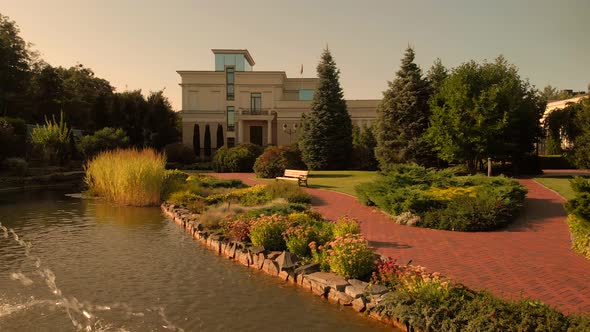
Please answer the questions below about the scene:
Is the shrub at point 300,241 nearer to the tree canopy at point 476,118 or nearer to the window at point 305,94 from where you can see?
the tree canopy at point 476,118

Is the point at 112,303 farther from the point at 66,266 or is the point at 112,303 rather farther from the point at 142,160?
the point at 142,160

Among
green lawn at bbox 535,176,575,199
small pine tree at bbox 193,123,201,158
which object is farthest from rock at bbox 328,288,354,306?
small pine tree at bbox 193,123,201,158

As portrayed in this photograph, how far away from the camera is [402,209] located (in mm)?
12180

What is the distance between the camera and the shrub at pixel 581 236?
8.45 meters

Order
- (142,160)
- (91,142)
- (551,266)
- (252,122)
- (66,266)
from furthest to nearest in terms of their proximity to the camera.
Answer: (252,122) → (91,142) → (142,160) → (66,266) → (551,266)

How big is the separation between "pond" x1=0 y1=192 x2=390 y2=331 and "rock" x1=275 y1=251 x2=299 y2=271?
13.7 inches

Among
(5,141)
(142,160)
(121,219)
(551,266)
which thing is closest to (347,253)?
(551,266)

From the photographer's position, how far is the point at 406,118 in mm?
26562

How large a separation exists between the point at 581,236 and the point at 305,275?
594 cm

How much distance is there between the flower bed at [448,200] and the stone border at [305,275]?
479 cm

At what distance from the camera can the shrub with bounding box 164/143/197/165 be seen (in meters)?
39.0

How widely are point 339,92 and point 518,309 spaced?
2983cm

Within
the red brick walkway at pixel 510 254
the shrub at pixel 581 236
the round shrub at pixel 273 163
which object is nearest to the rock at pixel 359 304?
the red brick walkway at pixel 510 254

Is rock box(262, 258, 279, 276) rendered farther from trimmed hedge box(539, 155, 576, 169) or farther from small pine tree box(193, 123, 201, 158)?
small pine tree box(193, 123, 201, 158)
